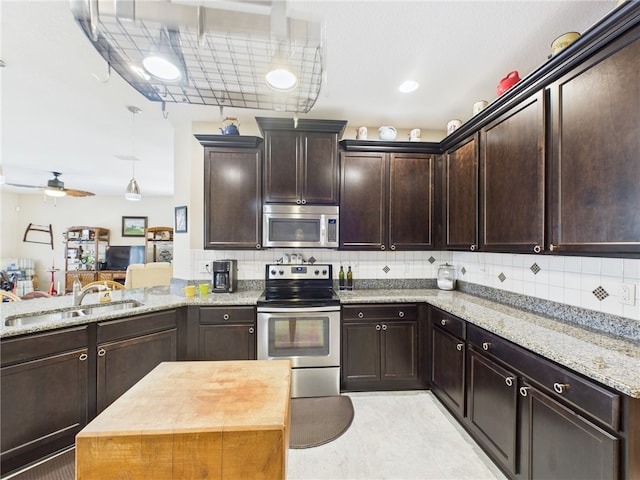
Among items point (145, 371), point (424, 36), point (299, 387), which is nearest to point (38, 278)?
point (145, 371)

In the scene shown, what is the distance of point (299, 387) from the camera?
2.39 m

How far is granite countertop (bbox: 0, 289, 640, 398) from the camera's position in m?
1.13

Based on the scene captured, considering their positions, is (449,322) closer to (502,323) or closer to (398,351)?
(502,323)

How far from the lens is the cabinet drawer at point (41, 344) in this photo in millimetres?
1593

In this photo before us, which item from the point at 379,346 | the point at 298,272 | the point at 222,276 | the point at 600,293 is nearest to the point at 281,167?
the point at 298,272

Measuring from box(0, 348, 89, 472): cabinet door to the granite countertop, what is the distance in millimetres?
246

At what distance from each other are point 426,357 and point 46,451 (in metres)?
2.89

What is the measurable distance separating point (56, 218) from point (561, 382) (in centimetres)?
1031

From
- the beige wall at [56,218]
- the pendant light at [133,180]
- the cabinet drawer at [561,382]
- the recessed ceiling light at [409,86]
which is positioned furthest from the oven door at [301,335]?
the beige wall at [56,218]

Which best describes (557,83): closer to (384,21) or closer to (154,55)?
(384,21)

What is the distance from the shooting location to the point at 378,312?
249 centimetres

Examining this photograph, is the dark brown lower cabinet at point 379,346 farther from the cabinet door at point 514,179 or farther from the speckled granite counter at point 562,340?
the cabinet door at point 514,179

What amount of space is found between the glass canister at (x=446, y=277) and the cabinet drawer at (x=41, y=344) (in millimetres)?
3206

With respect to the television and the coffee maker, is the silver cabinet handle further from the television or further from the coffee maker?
the television
